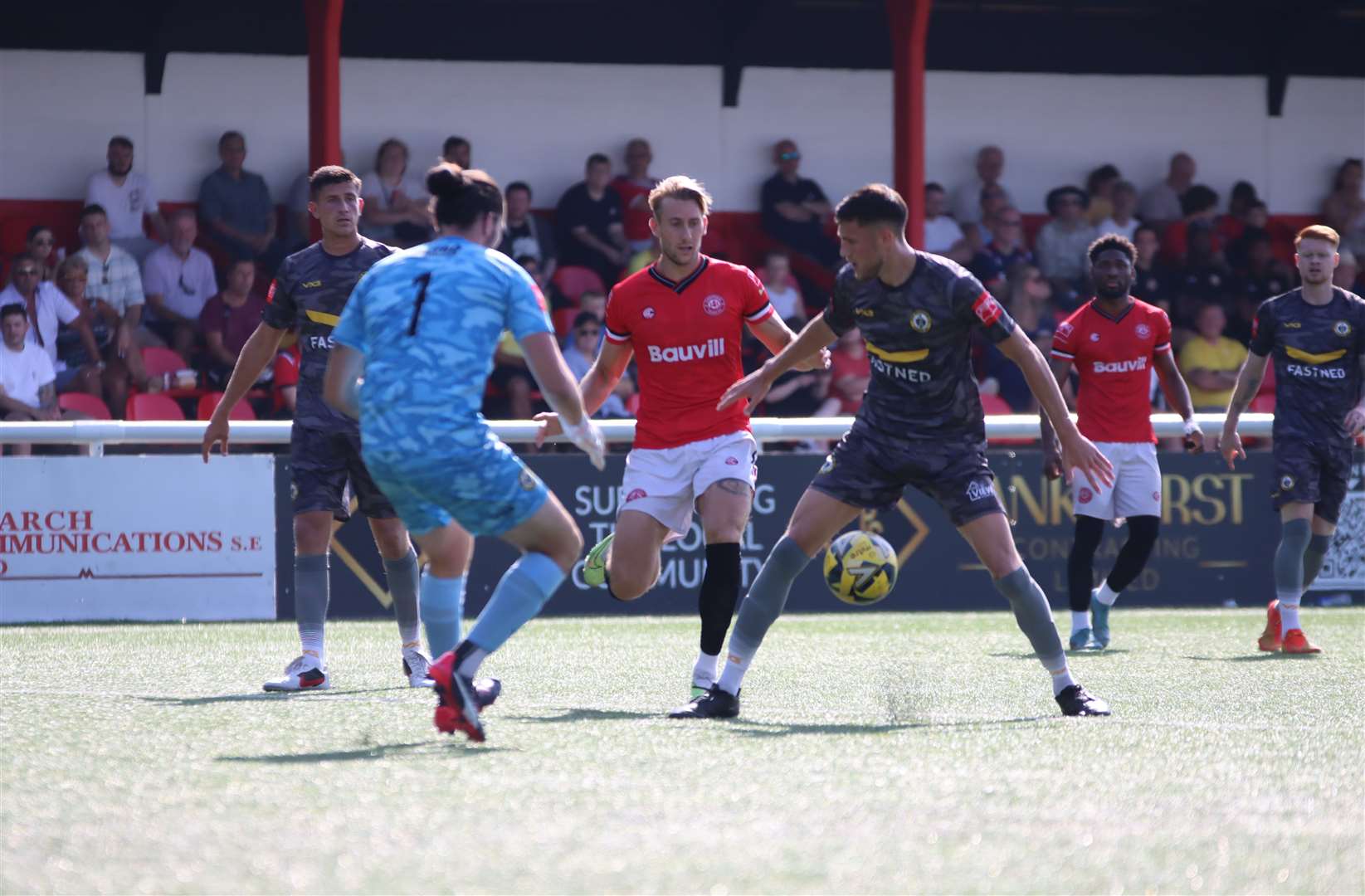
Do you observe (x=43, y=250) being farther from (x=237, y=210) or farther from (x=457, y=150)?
Answer: (x=457, y=150)

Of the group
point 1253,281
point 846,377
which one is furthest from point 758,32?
point 1253,281

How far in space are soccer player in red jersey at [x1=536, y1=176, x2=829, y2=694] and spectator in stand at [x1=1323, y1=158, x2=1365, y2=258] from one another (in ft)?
45.3

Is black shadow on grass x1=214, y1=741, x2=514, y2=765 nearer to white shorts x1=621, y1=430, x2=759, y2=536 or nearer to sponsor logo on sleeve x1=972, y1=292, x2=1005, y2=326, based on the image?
white shorts x1=621, y1=430, x2=759, y2=536

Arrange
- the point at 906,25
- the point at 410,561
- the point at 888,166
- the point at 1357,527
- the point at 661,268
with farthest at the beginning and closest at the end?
the point at 888,166, the point at 906,25, the point at 1357,527, the point at 410,561, the point at 661,268

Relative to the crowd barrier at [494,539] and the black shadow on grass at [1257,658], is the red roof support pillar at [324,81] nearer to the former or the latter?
the crowd barrier at [494,539]

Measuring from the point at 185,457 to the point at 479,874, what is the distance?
910 centimetres

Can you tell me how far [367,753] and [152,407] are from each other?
9.53 meters

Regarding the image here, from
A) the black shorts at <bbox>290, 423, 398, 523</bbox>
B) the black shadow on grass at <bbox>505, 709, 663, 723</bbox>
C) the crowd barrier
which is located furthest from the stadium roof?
the black shadow on grass at <bbox>505, 709, 663, 723</bbox>

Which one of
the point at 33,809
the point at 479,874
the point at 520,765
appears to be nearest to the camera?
the point at 479,874

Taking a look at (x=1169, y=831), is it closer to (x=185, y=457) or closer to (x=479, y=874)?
(x=479, y=874)

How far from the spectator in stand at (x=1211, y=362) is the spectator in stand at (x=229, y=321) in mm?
8032

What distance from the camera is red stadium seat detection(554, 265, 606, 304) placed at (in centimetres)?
1678

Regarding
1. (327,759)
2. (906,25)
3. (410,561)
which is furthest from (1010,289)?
(327,759)

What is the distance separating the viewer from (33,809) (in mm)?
4707
